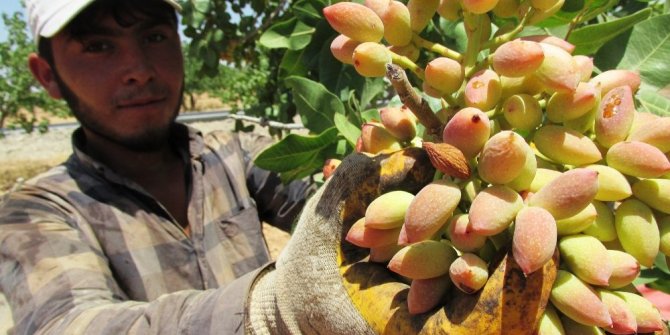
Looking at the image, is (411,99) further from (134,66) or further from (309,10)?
(134,66)

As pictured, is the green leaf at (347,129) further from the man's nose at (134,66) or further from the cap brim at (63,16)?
the cap brim at (63,16)

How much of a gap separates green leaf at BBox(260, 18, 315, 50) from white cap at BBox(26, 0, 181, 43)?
0.63m

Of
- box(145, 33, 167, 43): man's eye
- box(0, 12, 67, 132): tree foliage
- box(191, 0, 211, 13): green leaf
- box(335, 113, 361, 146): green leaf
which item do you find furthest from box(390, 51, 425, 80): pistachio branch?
box(0, 12, 67, 132): tree foliage

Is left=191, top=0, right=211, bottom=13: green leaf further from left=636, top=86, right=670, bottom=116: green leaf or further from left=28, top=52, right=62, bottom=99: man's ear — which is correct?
left=636, top=86, right=670, bottom=116: green leaf

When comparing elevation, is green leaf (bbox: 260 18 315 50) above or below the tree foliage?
above

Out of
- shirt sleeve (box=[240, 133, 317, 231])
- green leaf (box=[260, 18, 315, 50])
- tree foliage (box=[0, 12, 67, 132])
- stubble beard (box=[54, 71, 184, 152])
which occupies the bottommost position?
tree foliage (box=[0, 12, 67, 132])

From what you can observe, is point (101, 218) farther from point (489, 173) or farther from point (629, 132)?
point (629, 132)

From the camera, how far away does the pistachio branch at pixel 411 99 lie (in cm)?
74

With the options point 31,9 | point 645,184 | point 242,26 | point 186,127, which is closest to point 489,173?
point 645,184

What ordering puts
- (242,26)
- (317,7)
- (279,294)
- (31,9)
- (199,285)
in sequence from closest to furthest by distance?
1. (279,294)
2. (317,7)
3. (199,285)
4. (31,9)
5. (242,26)

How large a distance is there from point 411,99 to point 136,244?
148cm

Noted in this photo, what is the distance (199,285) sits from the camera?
6.71ft

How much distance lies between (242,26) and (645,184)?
3.21 m

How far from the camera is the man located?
1594 millimetres
